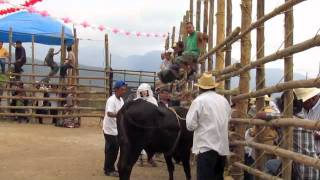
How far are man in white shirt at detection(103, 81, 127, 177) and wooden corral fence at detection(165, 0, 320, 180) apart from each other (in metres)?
1.70

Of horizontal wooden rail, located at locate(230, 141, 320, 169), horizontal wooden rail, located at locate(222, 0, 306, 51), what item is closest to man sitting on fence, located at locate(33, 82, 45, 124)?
horizontal wooden rail, located at locate(222, 0, 306, 51)

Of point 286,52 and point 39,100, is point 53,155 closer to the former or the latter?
point 39,100

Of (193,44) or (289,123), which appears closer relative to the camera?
(289,123)

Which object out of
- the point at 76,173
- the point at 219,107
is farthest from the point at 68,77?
the point at 219,107

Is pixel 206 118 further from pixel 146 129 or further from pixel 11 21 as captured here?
pixel 11 21

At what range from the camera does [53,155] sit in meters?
11.8

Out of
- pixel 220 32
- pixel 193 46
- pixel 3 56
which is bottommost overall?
pixel 193 46

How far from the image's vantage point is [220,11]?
8.97 metres

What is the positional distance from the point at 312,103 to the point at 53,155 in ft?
25.2

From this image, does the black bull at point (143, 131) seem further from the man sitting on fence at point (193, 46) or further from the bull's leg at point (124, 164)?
the man sitting on fence at point (193, 46)

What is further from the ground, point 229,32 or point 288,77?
point 229,32

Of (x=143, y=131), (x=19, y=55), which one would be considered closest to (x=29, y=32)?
(x=19, y=55)

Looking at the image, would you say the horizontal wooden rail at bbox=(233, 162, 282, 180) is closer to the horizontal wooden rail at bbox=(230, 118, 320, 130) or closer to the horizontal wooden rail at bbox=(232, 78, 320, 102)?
the horizontal wooden rail at bbox=(230, 118, 320, 130)

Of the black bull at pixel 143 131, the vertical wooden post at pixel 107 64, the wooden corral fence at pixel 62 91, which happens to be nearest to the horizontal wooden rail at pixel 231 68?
the black bull at pixel 143 131
